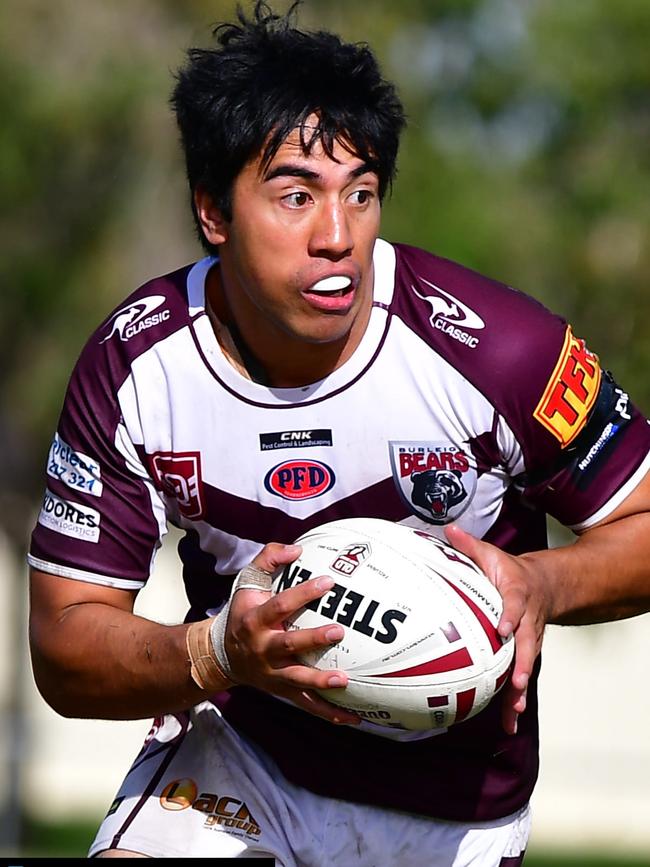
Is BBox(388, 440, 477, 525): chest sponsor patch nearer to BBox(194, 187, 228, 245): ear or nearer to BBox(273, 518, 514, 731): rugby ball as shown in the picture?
BBox(273, 518, 514, 731): rugby ball

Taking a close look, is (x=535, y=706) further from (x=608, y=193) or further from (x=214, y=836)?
(x=608, y=193)

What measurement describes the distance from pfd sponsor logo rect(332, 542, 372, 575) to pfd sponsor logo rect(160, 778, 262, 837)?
3.66 ft

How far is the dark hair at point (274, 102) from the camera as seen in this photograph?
177 inches

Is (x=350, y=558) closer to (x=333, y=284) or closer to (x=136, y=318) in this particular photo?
(x=333, y=284)

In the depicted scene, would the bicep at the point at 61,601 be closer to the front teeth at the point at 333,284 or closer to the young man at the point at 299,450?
the young man at the point at 299,450

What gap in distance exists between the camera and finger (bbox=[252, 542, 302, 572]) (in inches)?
160

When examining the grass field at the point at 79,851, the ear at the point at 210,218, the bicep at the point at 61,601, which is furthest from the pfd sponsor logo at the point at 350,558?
the grass field at the point at 79,851

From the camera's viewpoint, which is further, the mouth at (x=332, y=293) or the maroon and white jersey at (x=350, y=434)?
the maroon and white jersey at (x=350, y=434)

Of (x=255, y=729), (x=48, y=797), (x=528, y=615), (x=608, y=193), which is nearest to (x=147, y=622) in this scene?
(x=255, y=729)

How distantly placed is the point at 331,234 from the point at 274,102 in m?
0.48

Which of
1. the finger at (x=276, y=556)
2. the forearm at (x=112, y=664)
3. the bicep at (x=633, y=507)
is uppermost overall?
the bicep at (x=633, y=507)

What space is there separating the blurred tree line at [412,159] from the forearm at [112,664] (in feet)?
19.9

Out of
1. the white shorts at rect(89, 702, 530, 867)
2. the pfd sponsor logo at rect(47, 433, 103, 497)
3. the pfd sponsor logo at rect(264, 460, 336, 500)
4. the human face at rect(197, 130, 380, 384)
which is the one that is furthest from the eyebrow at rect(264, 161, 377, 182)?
the white shorts at rect(89, 702, 530, 867)

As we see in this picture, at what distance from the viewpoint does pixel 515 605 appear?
4.06 m
